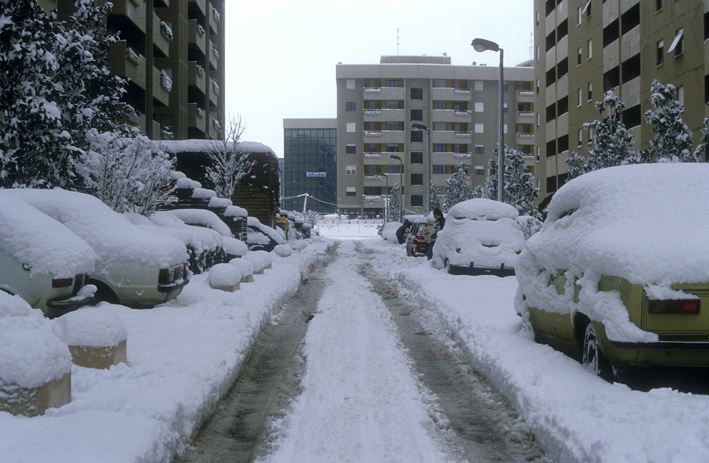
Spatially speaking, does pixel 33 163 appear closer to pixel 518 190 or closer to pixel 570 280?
pixel 570 280

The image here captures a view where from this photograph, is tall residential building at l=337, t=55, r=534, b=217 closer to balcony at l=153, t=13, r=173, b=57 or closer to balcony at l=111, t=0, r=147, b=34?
balcony at l=153, t=13, r=173, b=57

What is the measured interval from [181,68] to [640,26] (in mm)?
26283

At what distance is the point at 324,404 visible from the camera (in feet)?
18.1

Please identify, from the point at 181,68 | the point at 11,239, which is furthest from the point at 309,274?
the point at 181,68

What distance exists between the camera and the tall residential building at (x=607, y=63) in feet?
92.6

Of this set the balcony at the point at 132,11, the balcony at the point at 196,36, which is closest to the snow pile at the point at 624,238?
the balcony at the point at 132,11


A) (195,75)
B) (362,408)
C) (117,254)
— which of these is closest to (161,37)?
(195,75)

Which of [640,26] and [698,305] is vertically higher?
[640,26]

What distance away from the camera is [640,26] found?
33812 mm

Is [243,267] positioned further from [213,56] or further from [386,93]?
[386,93]

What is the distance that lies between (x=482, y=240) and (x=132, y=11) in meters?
22.0

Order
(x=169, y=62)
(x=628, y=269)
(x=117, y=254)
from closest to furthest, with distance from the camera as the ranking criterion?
1. (x=628, y=269)
2. (x=117, y=254)
3. (x=169, y=62)

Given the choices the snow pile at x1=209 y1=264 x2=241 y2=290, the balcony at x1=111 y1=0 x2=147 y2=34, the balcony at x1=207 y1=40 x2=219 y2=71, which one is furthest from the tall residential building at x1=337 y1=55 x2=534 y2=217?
the snow pile at x1=209 y1=264 x2=241 y2=290

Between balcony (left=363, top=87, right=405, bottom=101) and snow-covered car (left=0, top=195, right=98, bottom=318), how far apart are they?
8336 cm
